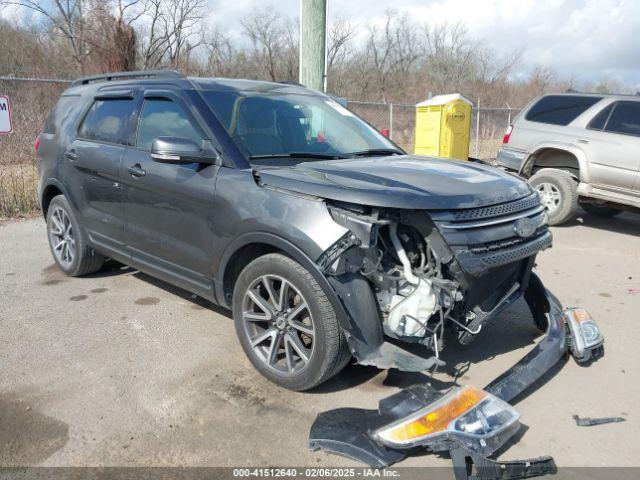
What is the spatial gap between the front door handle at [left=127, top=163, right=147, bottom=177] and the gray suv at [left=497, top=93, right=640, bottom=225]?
16.5ft

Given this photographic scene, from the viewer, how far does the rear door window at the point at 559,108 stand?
25.3 ft

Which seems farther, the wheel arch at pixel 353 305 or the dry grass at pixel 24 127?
the dry grass at pixel 24 127

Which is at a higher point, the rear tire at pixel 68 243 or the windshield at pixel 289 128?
the windshield at pixel 289 128

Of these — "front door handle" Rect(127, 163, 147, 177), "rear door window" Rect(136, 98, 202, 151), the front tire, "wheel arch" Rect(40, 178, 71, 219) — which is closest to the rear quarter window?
"wheel arch" Rect(40, 178, 71, 219)

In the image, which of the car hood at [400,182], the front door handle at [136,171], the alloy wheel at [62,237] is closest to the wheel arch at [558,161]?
the car hood at [400,182]

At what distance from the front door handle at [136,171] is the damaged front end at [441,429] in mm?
2280

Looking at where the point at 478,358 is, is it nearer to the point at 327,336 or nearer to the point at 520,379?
the point at 520,379

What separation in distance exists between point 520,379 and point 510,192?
1101 mm

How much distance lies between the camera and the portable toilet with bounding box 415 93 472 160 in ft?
39.4

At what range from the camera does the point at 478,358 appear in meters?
3.77

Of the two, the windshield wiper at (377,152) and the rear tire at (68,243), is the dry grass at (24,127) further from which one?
the windshield wiper at (377,152)

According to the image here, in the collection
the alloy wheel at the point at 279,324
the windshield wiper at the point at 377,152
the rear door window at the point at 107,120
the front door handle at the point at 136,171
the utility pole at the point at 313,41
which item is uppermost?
the utility pole at the point at 313,41

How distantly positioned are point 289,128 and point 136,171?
48.0 inches

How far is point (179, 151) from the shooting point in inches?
134
